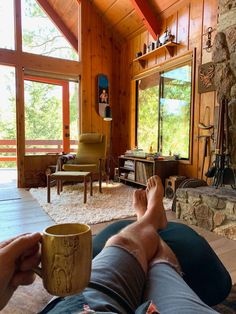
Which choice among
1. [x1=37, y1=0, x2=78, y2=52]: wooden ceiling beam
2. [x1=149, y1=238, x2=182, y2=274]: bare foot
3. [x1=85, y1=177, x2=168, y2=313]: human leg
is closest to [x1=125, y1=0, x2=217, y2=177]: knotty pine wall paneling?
[x1=37, y1=0, x2=78, y2=52]: wooden ceiling beam

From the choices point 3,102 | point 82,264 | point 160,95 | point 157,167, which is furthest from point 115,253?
point 3,102

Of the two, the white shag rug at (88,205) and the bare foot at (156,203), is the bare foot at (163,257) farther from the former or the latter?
the white shag rug at (88,205)

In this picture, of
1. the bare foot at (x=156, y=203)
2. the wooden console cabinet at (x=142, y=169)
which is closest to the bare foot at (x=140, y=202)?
the bare foot at (x=156, y=203)

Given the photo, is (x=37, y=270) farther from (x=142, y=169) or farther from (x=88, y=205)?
(x=142, y=169)

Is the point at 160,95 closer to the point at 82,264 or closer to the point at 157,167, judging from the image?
the point at 157,167

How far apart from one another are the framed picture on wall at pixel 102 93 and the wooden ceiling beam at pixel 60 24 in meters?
0.72

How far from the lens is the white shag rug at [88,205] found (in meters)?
2.57

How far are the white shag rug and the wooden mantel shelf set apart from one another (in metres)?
2.19

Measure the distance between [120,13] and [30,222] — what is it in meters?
3.85

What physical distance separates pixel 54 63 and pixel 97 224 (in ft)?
10.5

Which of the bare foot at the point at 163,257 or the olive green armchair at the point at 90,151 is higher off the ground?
the olive green armchair at the point at 90,151

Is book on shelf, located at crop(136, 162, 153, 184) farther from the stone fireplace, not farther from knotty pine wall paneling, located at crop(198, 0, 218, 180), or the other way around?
the stone fireplace

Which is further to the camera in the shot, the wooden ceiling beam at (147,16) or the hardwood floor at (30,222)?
the wooden ceiling beam at (147,16)

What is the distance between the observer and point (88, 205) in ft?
9.87
